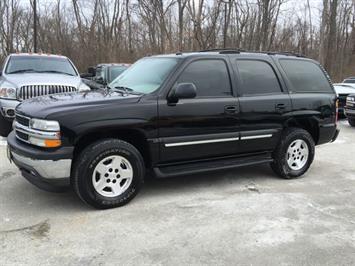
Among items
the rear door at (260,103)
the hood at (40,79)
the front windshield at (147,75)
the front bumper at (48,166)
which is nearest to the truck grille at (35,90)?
the hood at (40,79)

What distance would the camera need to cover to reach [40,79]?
8.36 meters

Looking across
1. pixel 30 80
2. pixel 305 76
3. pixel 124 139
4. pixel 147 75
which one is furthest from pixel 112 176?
pixel 30 80

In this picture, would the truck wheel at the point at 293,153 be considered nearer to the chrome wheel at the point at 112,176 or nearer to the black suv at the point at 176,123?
the black suv at the point at 176,123

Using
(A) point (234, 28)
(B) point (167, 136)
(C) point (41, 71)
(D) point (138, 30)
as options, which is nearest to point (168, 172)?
(B) point (167, 136)

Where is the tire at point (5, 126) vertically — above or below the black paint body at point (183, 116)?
below

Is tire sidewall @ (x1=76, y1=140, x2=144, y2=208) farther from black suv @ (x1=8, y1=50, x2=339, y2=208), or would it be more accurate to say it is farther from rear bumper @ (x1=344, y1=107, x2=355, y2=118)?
rear bumper @ (x1=344, y1=107, x2=355, y2=118)

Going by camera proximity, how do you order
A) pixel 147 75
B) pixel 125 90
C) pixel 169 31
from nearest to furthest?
pixel 125 90 → pixel 147 75 → pixel 169 31

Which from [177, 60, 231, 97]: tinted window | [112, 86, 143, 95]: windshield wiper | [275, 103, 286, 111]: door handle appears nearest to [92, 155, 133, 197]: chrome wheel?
[112, 86, 143, 95]: windshield wiper

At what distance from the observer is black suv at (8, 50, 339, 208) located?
4.37 m

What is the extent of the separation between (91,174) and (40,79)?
15.2ft

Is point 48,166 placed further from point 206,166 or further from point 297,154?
point 297,154

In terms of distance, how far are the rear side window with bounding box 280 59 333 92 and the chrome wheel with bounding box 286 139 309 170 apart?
32.1 inches

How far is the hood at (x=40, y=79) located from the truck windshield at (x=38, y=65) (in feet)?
1.51

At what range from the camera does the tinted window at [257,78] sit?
5.57 m
